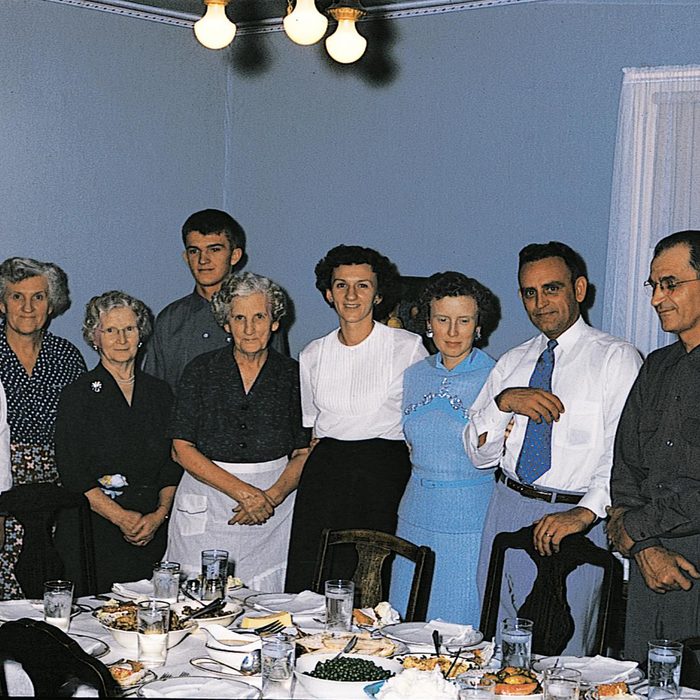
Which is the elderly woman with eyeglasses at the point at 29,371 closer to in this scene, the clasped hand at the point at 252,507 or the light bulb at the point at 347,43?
the clasped hand at the point at 252,507

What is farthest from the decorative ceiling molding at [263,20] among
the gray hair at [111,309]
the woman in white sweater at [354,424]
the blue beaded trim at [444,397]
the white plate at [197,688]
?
the white plate at [197,688]

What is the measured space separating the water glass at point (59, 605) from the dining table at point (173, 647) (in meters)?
0.03

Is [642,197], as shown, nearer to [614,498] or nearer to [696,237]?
[696,237]

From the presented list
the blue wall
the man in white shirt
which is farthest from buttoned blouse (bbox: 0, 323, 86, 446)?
the man in white shirt

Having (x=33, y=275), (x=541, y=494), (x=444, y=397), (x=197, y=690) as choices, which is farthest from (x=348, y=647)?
(x=33, y=275)

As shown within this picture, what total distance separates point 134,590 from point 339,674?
909mm

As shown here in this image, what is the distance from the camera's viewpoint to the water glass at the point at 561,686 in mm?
2201

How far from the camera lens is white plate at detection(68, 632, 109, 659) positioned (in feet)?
8.42

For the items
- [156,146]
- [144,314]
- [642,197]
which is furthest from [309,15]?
[156,146]

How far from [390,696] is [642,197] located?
2765mm

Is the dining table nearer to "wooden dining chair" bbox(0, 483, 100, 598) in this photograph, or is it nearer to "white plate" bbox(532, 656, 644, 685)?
"white plate" bbox(532, 656, 644, 685)

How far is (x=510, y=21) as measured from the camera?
4.83 metres

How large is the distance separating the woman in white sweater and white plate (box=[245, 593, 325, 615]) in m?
0.83

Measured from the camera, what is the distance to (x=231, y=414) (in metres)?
4.02
